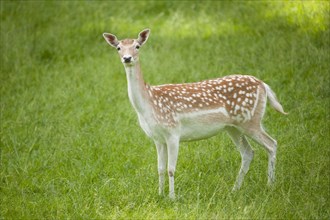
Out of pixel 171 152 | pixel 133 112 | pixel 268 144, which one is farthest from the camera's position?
pixel 133 112

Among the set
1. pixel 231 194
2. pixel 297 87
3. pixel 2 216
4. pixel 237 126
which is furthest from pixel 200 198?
pixel 297 87

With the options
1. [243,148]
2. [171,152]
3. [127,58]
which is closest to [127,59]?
[127,58]

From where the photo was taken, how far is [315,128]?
8430 mm

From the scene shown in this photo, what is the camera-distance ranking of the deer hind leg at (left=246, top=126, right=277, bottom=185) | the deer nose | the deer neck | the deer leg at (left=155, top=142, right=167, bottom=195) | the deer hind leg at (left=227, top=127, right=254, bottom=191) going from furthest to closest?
the deer hind leg at (left=227, top=127, right=254, bottom=191) < the deer hind leg at (left=246, top=126, right=277, bottom=185) < the deer leg at (left=155, top=142, right=167, bottom=195) < the deer neck < the deer nose

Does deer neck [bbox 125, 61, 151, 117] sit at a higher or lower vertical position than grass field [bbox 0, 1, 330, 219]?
higher

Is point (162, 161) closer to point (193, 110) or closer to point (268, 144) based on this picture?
point (193, 110)

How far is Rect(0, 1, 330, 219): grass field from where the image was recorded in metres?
6.61

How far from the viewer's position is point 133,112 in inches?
379

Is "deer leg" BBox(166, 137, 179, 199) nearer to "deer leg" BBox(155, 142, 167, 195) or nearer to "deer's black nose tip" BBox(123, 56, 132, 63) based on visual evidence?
"deer leg" BBox(155, 142, 167, 195)

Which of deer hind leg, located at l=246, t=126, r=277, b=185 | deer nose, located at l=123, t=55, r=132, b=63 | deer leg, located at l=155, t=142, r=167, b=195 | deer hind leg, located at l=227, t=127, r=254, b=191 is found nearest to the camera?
deer nose, located at l=123, t=55, r=132, b=63

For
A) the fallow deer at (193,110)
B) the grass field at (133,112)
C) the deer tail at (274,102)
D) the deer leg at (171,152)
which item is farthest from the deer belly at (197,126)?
the deer tail at (274,102)

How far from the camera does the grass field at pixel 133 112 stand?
6609 mm

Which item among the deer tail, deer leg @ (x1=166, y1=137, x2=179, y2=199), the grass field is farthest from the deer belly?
the deer tail

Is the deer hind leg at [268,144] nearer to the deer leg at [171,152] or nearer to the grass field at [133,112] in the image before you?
the grass field at [133,112]
